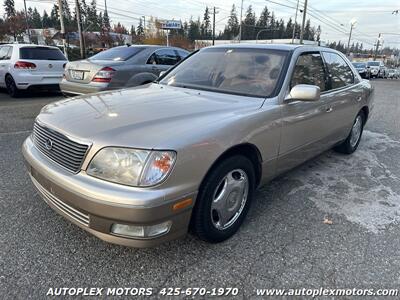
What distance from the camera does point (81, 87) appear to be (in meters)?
6.65

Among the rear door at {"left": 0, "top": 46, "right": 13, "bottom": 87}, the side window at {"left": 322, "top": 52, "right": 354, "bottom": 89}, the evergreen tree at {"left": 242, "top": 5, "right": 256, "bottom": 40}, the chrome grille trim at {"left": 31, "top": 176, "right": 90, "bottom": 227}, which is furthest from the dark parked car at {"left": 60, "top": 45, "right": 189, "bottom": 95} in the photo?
the evergreen tree at {"left": 242, "top": 5, "right": 256, "bottom": 40}

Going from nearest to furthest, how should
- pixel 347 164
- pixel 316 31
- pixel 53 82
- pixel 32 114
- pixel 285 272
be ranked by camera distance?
pixel 285 272 < pixel 347 164 < pixel 32 114 < pixel 53 82 < pixel 316 31

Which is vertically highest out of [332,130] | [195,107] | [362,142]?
[195,107]

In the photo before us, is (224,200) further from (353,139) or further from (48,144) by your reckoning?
(353,139)

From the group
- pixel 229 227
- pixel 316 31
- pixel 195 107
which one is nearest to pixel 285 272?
pixel 229 227

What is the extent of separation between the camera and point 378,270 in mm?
2430

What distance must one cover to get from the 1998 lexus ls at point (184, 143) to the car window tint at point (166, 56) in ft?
13.5

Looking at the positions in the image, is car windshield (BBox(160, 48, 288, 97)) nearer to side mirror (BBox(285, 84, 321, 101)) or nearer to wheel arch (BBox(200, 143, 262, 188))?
side mirror (BBox(285, 84, 321, 101))

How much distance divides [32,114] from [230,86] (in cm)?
551

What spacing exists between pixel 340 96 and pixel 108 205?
3312 mm

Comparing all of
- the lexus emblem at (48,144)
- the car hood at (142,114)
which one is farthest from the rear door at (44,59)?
the lexus emblem at (48,144)

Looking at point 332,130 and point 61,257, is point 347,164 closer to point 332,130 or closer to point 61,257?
point 332,130

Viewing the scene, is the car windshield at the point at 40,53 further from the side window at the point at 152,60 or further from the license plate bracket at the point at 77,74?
the side window at the point at 152,60

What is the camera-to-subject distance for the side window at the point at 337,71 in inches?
161
